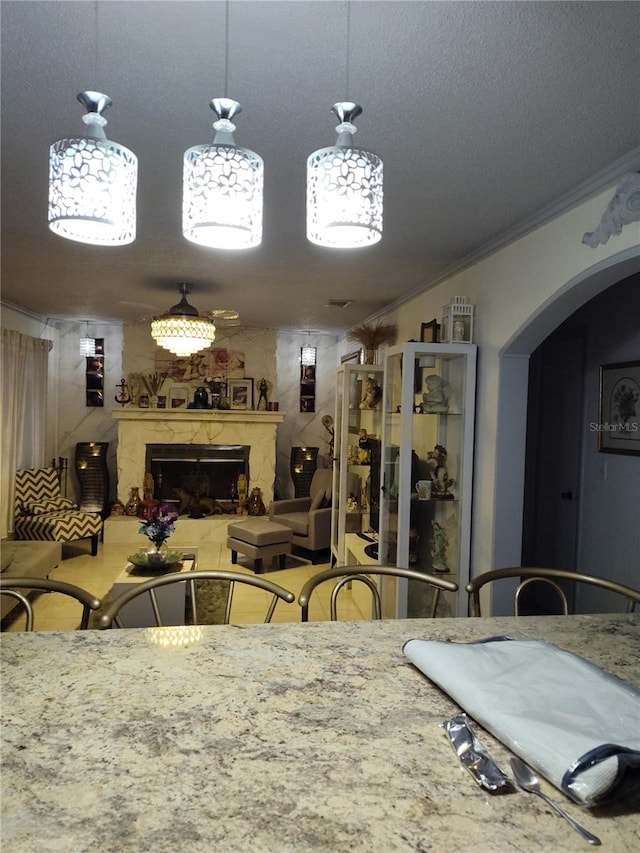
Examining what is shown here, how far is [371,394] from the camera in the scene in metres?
4.90

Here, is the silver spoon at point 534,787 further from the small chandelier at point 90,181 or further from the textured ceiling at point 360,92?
the textured ceiling at point 360,92

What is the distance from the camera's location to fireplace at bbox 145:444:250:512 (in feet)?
23.6

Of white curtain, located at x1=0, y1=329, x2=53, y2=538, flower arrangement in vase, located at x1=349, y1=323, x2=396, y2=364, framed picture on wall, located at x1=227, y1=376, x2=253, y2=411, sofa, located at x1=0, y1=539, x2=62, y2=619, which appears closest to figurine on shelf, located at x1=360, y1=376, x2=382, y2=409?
flower arrangement in vase, located at x1=349, y1=323, x2=396, y2=364

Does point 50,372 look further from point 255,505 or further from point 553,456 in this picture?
point 553,456

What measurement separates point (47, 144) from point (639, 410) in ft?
10.5

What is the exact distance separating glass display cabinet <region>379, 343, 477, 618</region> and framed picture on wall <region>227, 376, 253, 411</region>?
408cm

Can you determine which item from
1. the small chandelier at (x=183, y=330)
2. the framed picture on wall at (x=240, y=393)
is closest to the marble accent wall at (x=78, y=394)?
the framed picture on wall at (x=240, y=393)

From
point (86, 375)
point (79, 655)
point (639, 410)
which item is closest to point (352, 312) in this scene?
point (639, 410)

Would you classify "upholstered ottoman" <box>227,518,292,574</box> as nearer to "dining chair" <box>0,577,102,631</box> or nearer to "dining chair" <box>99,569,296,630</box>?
"dining chair" <box>99,569,296,630</box>

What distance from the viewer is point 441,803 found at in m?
0.80

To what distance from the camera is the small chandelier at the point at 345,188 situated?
105cm

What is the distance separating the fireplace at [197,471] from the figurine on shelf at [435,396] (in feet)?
Result: 13.2

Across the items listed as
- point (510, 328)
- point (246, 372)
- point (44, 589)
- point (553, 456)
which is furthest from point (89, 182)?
point (246, 372)

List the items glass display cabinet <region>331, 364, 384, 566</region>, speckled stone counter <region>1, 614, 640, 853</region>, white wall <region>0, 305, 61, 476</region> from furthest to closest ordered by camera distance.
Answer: white wall <region>0, 305, 61, 476</region>, glass display cabinet <region>331, 364, 384, 566</region>, speckled stone counter <region>1, 614, 640, 853</region>
